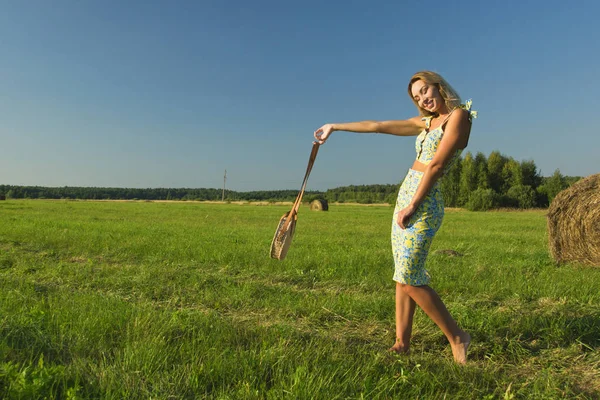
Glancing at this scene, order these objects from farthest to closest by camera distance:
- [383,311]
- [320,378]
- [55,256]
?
[55,256], [383,311], [320,378]

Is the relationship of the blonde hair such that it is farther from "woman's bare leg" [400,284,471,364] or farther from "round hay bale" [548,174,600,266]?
"round hay bale" [548,174,600,266]

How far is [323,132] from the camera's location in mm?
3518

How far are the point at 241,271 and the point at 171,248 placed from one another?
2575 millimetres

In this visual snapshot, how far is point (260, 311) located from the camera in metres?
4.37

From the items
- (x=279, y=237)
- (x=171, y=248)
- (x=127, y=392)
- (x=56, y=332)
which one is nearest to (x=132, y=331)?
(x=56, y=332)

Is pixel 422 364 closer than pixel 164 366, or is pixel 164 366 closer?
pixel 164 366

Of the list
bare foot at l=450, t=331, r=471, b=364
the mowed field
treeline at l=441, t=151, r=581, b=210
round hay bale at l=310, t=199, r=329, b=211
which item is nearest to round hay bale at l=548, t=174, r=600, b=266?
the mowed field

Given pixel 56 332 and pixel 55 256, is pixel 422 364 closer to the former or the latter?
pixel 56 332


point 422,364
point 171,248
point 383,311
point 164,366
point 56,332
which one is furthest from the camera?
point 171,248

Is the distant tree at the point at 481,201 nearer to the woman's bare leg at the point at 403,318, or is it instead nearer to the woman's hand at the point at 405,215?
the woman's bare leg at the point at 403,318

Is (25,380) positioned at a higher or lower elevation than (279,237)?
lower

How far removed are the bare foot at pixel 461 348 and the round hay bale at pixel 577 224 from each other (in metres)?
7.29

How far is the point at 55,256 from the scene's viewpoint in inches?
308

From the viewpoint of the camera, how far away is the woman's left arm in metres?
2.77
